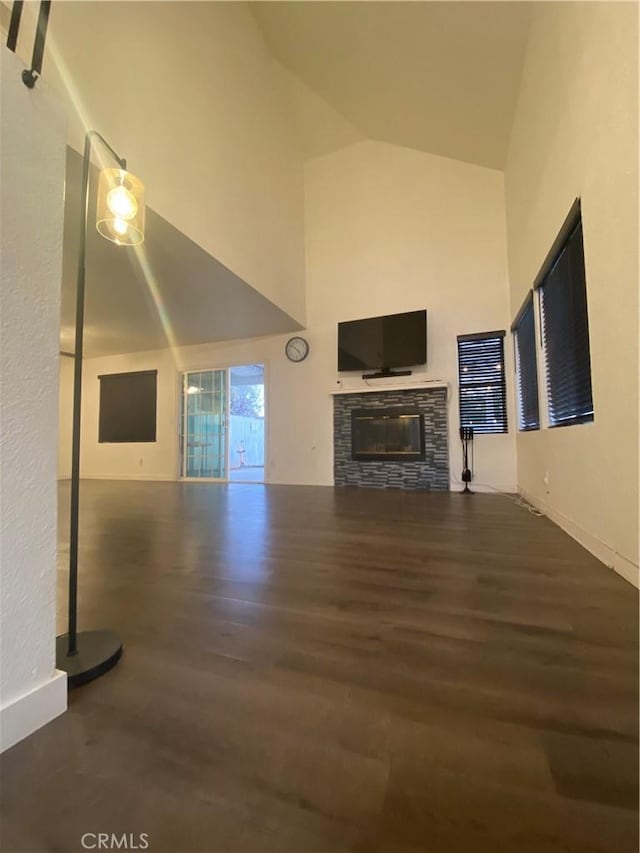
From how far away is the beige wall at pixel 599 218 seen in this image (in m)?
1.46

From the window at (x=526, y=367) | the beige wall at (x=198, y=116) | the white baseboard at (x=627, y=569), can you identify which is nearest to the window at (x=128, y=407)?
the beige wall at (x=198, y=116)

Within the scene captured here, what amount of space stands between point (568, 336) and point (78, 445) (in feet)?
9.00

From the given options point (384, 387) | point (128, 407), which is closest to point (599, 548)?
point (384, 387)

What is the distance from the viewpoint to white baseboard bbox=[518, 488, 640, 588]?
1.50 metres

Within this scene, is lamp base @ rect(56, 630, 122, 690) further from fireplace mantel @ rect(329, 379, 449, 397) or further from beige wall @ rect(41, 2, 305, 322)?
fireplace mantel @ rect(329, 379, 449, 397)

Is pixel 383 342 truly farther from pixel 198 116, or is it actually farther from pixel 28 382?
pixel 28 382

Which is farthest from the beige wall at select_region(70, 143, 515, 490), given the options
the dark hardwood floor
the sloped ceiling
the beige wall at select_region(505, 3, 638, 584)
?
the dark hardwood floor

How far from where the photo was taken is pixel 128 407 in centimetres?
680

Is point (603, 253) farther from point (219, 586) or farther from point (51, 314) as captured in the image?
point (219, 586)

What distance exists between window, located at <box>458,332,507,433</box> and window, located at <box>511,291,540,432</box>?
10.2 inches

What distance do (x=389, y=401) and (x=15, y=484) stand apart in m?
4.56

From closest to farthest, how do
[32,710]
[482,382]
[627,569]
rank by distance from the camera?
[32,710] → [627,569] → [482,382]

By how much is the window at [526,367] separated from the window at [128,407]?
5861mm

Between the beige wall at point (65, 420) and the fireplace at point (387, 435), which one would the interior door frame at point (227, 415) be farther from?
the beige wall at point (65, 420)
